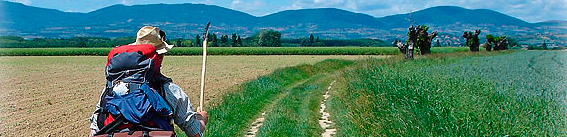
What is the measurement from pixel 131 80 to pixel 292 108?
961cm

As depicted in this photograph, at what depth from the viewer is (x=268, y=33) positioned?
360 ft

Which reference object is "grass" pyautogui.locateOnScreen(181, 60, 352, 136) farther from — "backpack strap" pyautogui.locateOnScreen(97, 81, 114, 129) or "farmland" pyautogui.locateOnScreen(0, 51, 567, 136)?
"backpack strap" pyautogui.locateOnScreen(97, 81, 114, 129)

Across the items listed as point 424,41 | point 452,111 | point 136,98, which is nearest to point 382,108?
point 452,111

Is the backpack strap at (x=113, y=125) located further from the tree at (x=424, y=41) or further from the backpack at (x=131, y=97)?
the tree at (x=424, y=41)

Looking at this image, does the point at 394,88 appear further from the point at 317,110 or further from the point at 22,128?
the point at 22,128

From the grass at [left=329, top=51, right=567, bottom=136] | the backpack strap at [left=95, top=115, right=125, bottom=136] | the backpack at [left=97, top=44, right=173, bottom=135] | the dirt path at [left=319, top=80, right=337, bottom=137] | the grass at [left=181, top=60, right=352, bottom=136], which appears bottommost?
the dirt path at [left=319, top=80, right=337, bottom=137]

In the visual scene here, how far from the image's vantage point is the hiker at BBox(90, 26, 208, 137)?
10.3ft

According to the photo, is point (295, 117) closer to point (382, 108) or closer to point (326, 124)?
point (326, 124)

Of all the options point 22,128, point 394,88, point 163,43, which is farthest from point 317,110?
point 163,43

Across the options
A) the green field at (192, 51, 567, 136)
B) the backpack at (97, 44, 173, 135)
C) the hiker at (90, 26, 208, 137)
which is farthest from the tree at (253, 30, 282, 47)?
the backpack at (97, 44, 173, 135)

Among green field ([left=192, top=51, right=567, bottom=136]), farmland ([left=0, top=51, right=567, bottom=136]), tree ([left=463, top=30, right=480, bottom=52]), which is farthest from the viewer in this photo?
tree ([left=463, top=30, right=480, bottom=52])

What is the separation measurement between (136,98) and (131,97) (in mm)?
32

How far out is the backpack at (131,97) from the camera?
3119 millimetres

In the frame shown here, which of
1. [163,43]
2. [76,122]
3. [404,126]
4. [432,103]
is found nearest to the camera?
[163,43]
